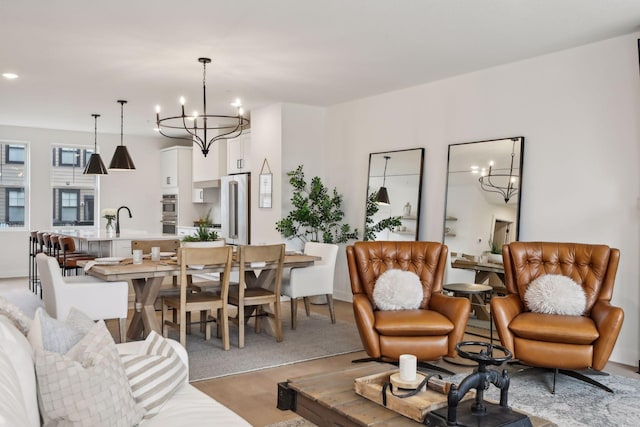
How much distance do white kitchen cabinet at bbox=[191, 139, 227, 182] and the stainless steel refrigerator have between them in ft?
1.34

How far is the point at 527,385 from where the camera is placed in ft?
12.3

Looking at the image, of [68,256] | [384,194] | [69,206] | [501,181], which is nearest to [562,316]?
[501,181]

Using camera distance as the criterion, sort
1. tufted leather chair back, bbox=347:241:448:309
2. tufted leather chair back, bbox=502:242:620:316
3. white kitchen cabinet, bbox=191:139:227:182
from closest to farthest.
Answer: tufted leather chair back, bbox=502:242:620:316 → tufted leather chair back, bbox=347:241:448:309 → white kitchen cabinet, bbox=191:139:227:182

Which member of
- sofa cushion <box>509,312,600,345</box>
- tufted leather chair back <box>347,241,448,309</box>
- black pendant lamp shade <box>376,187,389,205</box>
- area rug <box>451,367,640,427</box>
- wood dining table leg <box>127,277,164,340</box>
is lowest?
area rug <box>451,367,640,427</box>

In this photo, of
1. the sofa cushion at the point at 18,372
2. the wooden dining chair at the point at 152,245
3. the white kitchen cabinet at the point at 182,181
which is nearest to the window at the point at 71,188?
the white kitchen cabinet at the point at 182,181

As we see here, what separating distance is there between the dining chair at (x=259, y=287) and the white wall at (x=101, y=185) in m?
5.53

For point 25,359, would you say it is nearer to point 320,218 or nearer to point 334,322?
point 334,322

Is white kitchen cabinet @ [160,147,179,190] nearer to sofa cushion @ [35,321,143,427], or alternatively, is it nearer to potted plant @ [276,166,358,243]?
potted plant @ [276,166,358,243]

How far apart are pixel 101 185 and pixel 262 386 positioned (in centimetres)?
716

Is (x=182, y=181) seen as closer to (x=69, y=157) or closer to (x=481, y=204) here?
(x=69, y=157)

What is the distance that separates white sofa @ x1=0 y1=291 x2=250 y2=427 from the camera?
1.30 metres

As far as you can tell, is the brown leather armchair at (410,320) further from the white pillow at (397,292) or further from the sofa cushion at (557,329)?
the sofa cushion at (557,329)

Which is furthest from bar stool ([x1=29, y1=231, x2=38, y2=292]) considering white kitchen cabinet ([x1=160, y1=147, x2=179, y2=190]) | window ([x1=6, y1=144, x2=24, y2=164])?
white kitchen cabinet ([x1=160, y1=147, x2=179, y2=190])

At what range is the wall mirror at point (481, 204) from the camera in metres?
5.05
